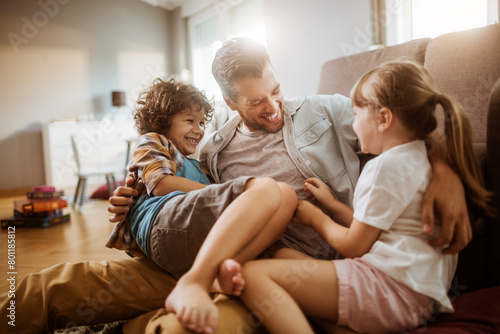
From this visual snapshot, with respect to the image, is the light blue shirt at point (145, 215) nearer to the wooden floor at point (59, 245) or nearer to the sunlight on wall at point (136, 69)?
the wooden floor at point (59, 245)

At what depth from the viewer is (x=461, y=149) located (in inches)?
30.1

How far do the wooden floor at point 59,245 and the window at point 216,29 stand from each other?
2.13m

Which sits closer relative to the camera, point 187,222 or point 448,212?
point 448,212

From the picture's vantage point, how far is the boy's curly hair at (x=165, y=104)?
4.18 ft

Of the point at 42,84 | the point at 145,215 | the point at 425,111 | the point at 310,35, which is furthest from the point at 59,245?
the point at 42,84

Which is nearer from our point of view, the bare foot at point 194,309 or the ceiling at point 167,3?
the bare foot at point 194,309

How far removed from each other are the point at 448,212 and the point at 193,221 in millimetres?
542

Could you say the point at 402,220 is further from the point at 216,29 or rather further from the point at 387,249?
the point at 216,29

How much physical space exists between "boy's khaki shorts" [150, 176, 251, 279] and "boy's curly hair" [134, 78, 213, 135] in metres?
0.47

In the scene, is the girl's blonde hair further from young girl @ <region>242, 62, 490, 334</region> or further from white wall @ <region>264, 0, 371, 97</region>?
white wall @ <region>264, 0, 371, 97</region>

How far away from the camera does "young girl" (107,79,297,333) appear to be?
672mm

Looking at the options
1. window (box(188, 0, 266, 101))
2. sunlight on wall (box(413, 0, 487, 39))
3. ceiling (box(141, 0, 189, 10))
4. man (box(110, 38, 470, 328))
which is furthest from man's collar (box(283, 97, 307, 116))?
ceiling (box(141, 0, 189, 10))

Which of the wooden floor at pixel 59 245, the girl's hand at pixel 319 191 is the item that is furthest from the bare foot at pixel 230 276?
the wooden floor at pixel 59 245

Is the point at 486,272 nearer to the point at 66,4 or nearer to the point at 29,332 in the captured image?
the point at 29,332
